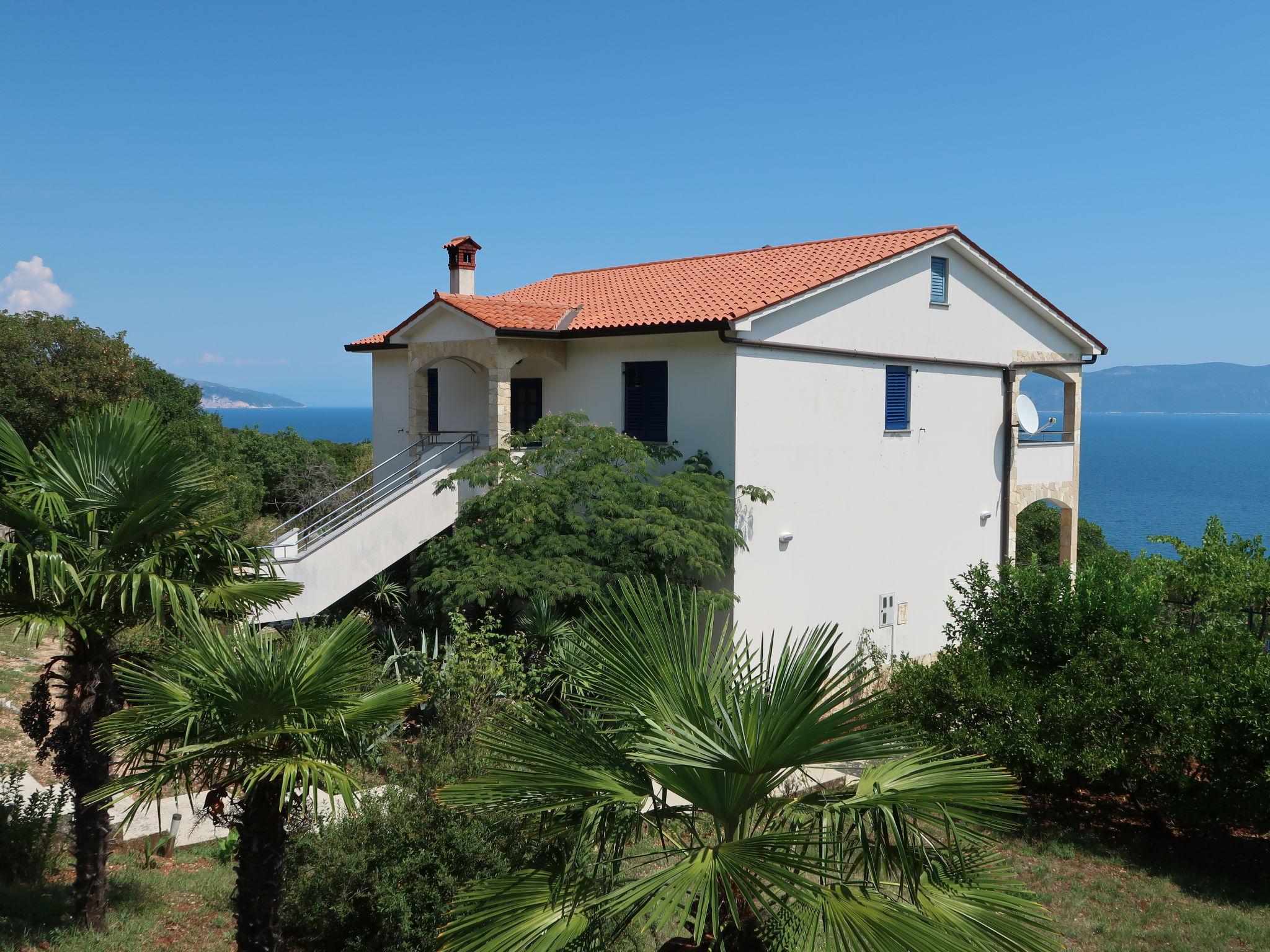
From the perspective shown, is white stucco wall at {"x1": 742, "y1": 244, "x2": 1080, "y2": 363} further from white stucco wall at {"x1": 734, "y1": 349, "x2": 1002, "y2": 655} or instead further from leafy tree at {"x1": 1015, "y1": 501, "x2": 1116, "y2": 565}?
leafy tree at {"x1": 1015, "y1": 501, "x2": 1116, "y2": 565}

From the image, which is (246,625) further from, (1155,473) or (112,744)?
(1155,473)

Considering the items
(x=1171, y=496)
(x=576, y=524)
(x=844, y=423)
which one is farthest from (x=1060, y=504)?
(x=1171, y=496)

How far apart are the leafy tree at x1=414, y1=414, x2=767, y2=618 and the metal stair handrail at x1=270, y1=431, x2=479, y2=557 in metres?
1.51

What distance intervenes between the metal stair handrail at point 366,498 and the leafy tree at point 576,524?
1511 mm

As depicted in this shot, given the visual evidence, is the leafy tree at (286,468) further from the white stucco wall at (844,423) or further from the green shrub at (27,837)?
the green shrub at (27,837)

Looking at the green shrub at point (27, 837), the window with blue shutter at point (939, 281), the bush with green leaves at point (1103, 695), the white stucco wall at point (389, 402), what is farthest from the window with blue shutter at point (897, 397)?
the green shrub at point (27, 837)

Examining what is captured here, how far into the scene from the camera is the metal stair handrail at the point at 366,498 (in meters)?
17.2

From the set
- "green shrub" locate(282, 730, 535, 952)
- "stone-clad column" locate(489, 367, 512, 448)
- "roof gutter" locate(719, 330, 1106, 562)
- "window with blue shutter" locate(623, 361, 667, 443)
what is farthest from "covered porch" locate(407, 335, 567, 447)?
"green shrub" locate(282, 730, 535, 952)

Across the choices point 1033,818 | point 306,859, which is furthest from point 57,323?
point 1033,818

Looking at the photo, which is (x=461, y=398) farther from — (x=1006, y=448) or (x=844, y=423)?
(x=1006, y=448)

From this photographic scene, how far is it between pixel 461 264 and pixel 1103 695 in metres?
16.6

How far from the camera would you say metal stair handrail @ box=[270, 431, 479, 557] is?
17234 mm

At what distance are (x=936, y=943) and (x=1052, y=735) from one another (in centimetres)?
970

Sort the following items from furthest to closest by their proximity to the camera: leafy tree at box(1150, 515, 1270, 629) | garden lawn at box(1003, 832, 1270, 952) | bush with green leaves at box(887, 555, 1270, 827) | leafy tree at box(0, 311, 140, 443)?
leafy tree at box(0, 311, 140, 443) < leafy tree at box(1150, 515, 1270, 629) < bush with green leaves at box(887, 555, 1270, 827) < garden lawn at box(1003, 832, 1270, 952)
